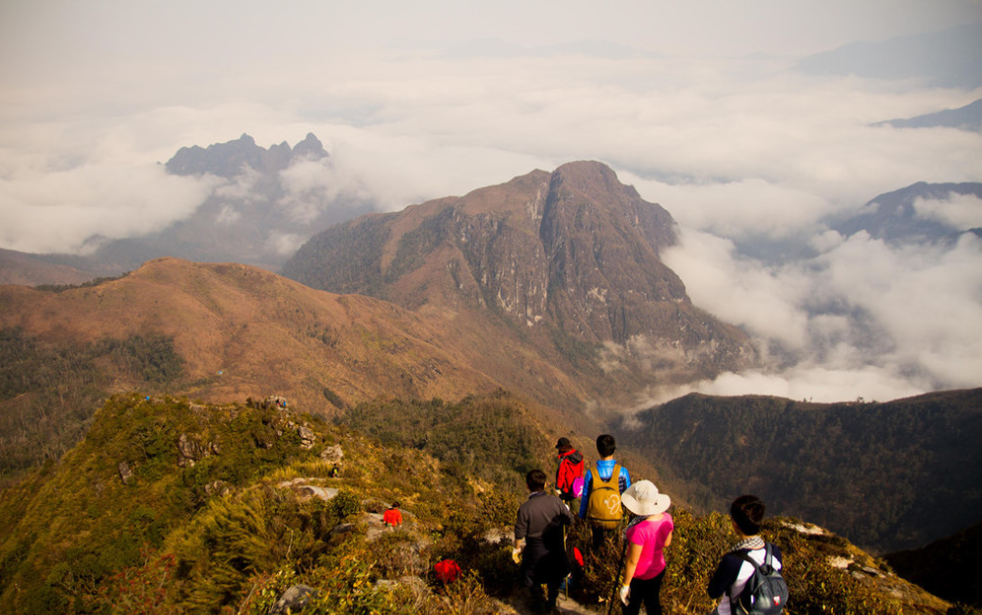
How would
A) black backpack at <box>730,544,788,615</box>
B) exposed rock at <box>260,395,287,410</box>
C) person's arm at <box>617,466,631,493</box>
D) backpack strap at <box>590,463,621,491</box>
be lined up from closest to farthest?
black backpack at <box>730,544,788,615</box> < backpack strap at <box>590,463,621,491</box> < person's arm at <box>617,466,631,493</box> < exposed rock at <box>260,395,287,410</box>

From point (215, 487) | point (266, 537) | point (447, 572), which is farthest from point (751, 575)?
point (215, 487)

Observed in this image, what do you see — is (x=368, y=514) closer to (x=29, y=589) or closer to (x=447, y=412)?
(x=29, y=589)

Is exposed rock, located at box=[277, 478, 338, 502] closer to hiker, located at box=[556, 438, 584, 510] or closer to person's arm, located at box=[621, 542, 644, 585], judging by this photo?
hiker, located at box=[556, 438, 584, 510]

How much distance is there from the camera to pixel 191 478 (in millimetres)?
32688

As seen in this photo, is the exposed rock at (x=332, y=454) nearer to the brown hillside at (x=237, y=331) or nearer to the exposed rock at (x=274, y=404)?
the exposed rock at (x=274, y=404)

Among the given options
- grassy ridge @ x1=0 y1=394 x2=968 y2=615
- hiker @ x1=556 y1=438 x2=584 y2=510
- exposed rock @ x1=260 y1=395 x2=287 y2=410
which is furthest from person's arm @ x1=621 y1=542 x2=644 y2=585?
exposed rock @ x1=260 y1=395 x2=287 y2=410

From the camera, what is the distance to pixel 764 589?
6000 mm

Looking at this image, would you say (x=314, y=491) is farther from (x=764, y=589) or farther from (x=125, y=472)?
(x=125, y=472)

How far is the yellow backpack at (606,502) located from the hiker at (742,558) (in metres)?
2.93

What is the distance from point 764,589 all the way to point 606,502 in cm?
344

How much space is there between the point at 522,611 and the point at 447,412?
115 meters

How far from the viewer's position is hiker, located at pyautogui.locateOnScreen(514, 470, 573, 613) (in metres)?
8.59

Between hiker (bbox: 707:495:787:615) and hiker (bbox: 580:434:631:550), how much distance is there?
296cm

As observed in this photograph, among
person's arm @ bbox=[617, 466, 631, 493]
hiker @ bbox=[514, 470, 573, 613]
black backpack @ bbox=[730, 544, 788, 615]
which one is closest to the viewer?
black backpack @ bbox=[730, 544, 788, 615]
